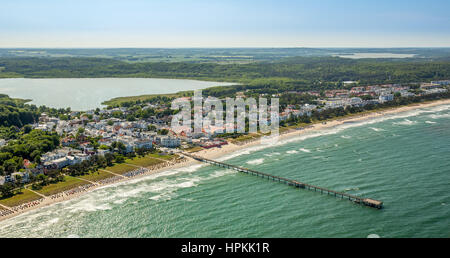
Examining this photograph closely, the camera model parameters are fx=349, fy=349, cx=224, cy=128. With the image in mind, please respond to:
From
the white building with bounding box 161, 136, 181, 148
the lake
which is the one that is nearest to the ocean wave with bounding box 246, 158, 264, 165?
the white building with bounding box 161, 136, 181, 148

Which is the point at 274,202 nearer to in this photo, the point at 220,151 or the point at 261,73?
the point at 220,151

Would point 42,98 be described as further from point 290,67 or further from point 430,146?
point 290,67

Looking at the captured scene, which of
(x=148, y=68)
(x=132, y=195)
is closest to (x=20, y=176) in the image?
(x=132, y=195)

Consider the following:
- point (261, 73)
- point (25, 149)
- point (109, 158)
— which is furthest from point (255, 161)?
A: point (261, 73)

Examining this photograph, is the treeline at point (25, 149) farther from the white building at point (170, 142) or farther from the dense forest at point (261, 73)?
the dense forest at point (261, 73)

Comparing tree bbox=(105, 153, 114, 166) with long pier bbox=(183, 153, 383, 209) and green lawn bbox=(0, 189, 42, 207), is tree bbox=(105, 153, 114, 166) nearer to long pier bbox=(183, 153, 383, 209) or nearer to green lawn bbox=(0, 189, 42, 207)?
long pier bbox=(183, 153, 383, 209)
